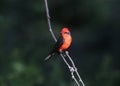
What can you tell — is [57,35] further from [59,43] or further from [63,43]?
[59,43]

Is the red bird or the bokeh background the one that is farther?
the bokeh background

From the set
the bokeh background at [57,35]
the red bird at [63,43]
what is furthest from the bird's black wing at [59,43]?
the bokeh background at [57,35]

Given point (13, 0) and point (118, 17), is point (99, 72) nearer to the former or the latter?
point (118, 17)

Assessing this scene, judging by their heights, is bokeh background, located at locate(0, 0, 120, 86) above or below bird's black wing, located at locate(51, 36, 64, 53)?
below

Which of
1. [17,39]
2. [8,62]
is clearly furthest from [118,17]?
[8,62]

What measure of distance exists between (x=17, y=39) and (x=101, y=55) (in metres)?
1.47

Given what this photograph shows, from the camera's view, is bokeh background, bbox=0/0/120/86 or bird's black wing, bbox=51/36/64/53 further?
bokeh background, bbox=0/0/120/86

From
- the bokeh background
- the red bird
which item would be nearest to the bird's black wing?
the red bird

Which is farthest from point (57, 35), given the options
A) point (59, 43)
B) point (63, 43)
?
point (59, 43)

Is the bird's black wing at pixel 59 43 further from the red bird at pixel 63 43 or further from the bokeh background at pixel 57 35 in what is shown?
the bokeh background at pixel 57 35

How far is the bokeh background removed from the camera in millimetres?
14551

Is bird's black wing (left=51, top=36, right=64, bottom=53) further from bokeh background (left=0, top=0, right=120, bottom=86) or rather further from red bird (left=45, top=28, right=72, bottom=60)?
bokeh background (left=0, top=0, right=120, bottom=86)

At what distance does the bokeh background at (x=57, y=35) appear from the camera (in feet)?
47.7

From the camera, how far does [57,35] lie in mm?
15664
